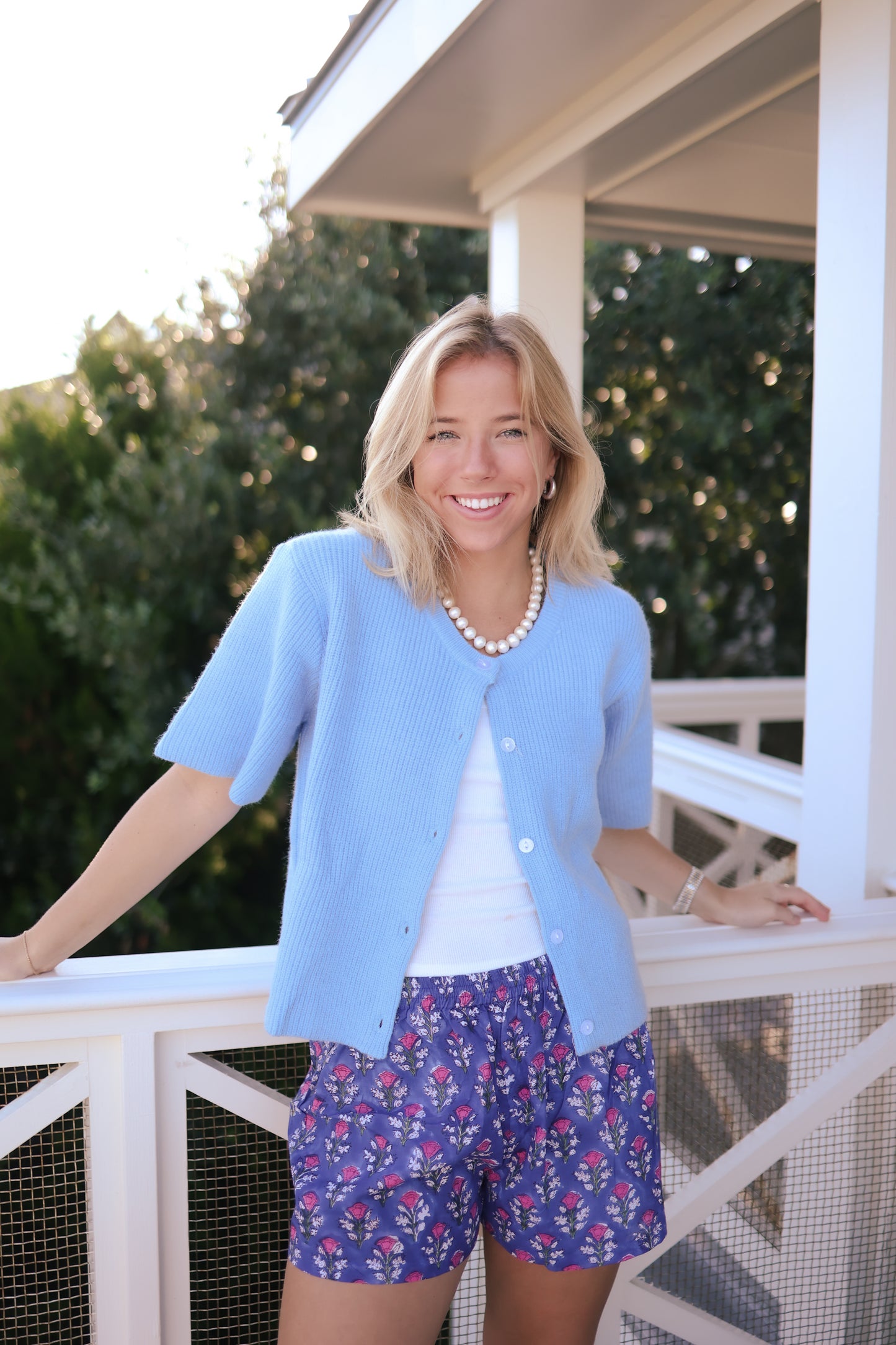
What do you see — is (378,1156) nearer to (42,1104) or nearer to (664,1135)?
(42,1104)

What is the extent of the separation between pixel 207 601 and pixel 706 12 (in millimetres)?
4668

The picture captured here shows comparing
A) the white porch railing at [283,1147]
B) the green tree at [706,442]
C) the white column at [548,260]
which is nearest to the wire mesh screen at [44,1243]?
the white porch railing at [283,1147]

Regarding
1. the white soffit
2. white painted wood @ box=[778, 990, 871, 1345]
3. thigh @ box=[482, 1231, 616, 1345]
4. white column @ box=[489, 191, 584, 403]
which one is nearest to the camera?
thigh @ box=[482, 1231, 616, 1345]

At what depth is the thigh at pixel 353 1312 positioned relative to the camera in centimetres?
121

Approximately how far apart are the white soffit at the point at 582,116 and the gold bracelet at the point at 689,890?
1.52 meters

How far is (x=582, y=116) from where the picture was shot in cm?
279

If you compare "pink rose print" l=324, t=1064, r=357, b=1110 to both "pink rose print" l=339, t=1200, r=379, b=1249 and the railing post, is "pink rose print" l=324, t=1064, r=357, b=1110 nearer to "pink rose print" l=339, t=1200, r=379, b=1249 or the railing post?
"pink rose print" l=339, t=1200, r=379, b=1249

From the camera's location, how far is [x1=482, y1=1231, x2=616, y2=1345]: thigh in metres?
1.31

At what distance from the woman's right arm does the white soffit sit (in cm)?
171

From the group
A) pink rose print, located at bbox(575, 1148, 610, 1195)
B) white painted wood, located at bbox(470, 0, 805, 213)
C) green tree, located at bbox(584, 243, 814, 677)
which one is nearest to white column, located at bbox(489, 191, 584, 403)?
white painted wood, located at bbox(470, 0, 805, 213)

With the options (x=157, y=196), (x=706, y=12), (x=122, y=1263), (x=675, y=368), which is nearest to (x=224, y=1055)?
(x=122, y=1263)

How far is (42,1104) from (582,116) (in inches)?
98.2

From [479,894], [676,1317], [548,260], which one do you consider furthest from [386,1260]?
[548,260]

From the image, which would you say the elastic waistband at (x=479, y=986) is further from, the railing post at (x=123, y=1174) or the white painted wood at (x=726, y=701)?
the white painted wood at (x=726, y=701)
